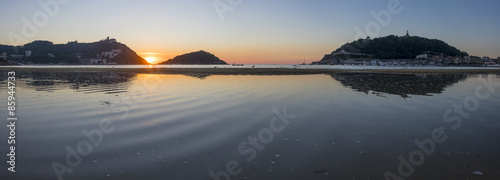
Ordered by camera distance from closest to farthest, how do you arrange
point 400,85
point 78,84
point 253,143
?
point 253,143 → point 400,85 → point 78,84

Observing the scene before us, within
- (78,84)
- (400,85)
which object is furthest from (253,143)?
(78,84)

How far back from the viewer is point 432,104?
1702 cm

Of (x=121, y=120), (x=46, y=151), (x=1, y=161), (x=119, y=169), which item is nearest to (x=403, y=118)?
(x=119, y=169)

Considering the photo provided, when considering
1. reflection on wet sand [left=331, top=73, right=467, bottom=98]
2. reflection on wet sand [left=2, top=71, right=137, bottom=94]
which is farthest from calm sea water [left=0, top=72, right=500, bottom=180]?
reflection on wet sand [left=2, top=71, right=137, bottom=94]

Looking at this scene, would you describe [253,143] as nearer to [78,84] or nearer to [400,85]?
[400,85]

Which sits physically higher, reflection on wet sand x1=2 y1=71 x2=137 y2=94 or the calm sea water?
reflection on wet sand x1=2 y1=71 x2=137 y2=94

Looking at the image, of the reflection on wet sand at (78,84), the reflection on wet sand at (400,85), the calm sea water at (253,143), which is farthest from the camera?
the reflection on wet sand at (78,84)

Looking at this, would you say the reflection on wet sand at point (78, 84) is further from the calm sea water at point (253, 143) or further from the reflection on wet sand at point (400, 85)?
the reflection on wet sand at point (400, 85)

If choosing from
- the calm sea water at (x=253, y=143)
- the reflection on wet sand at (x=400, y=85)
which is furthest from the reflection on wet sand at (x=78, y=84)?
the reflection on wet sand at (x=400, y=85)

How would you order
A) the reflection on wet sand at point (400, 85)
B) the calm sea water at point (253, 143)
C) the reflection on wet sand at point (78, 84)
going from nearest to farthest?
the calm sea water at point (253, 143) → the reflection on wet sand at point (400, 85) → the reflection on wet sand at point (78, 84)

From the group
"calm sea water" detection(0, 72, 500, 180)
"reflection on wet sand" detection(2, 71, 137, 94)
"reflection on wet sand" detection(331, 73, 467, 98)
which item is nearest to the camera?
"calm sea water" detection(0, 72, 500, 180)

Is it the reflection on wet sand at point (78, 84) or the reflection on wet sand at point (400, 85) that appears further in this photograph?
the reflection on wet sand at point (78, 84)

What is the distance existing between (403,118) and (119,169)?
1273 centimetres

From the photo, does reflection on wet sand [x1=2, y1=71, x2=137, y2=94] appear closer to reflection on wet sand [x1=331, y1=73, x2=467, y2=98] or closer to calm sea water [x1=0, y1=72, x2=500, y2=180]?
calm sea water [x1=0, y1=72, x2=500, y2=180]
